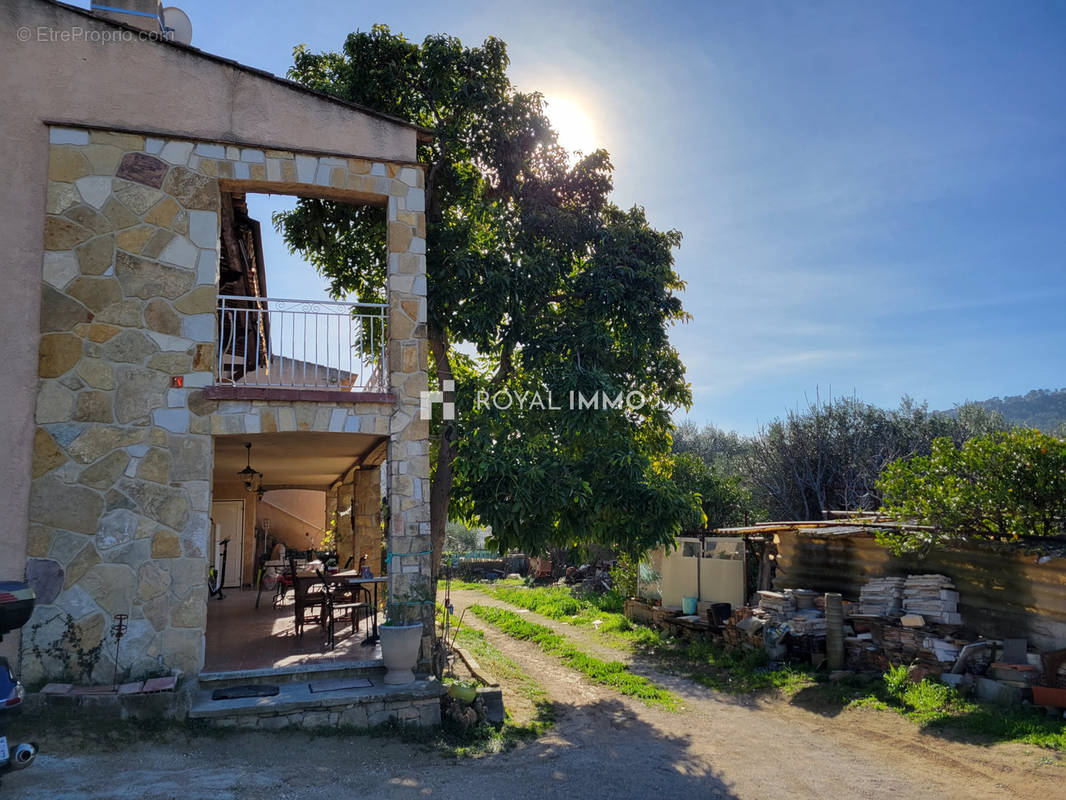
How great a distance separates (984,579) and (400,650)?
758 centimetres

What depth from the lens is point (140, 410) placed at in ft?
24.5

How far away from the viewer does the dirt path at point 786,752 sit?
650cm

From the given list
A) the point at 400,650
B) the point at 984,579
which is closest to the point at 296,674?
the point at 400,650

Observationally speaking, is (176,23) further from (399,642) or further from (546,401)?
(399,642)

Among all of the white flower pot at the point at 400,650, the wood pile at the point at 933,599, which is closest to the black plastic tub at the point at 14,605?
the white flower pot at the point at 400,650

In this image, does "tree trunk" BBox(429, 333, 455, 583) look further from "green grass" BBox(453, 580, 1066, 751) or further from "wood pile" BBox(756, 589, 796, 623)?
"wood pile" BBox(756, 589, 796, 623)

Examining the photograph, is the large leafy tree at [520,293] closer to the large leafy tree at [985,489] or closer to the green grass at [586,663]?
the green grass at [586,663]

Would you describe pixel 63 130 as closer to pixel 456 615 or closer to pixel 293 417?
pixel 293 417

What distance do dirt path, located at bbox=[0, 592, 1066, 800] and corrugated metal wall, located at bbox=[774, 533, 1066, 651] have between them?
6.47 ft

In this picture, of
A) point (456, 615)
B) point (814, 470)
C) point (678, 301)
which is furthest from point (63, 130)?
point (814, 470)

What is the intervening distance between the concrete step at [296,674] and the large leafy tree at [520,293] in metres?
2.37

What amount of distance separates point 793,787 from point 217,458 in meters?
9.28

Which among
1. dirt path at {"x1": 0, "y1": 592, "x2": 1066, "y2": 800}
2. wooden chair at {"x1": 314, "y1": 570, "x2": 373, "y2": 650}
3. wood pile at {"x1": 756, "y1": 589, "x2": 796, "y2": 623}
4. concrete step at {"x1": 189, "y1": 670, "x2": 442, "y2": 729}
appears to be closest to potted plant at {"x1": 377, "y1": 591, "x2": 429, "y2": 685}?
concrete step at {"x1": 189, "y1": 670, "x2": 442, "y2": 729}

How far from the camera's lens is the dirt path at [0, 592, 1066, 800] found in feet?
18.6
